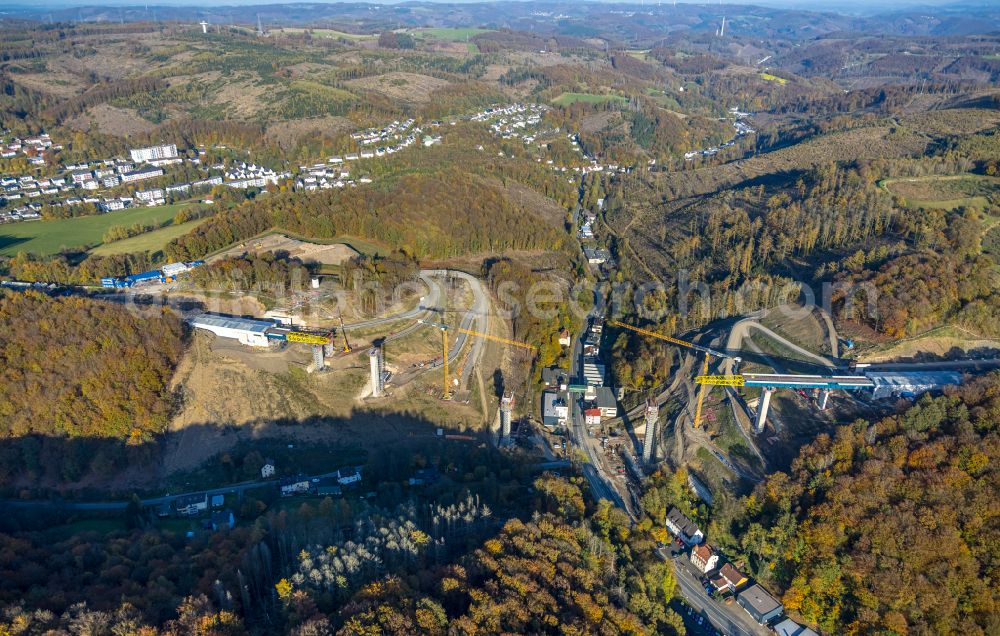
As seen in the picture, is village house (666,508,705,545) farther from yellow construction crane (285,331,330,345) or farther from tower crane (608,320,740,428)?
yellow construction crane (285,331,330,345)

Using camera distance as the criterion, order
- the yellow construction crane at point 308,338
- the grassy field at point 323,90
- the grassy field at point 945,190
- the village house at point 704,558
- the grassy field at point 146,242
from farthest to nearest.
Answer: the grassy field at point 323,90 → the grassy field at point 945,190 → the grassy field at point 146,242 → the yellow construction crane at point 308,338 → the village house at point 704,558

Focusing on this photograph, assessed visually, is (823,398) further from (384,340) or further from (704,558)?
(384,340)

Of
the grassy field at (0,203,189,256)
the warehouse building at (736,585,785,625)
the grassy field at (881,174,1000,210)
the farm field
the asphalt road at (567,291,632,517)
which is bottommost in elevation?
the warehouse building at (736,585,785,625)

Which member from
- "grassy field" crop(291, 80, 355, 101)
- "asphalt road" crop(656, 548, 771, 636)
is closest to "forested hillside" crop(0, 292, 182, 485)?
"asphalt road" crop(656, 548, 771, 636)

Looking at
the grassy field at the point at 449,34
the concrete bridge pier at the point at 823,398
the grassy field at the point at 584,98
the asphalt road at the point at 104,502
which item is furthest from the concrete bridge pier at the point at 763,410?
the grassy field at the point at 449,34

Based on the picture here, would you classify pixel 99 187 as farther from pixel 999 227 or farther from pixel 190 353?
pixel 999 227

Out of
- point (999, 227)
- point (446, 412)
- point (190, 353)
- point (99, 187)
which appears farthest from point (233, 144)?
point (999, 227)

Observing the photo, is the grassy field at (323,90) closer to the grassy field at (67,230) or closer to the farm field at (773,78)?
the grassy field at (67,230)
